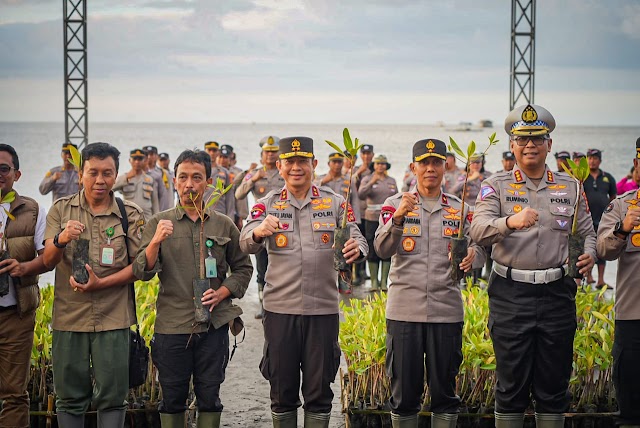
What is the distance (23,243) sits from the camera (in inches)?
195

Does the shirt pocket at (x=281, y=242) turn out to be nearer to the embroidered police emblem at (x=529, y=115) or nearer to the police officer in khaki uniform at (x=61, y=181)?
the embroidered police emblem at (x=529, y=115)

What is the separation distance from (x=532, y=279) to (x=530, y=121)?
37.1 inches

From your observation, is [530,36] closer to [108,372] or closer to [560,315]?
[560,315]

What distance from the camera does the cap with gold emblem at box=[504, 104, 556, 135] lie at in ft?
16.1

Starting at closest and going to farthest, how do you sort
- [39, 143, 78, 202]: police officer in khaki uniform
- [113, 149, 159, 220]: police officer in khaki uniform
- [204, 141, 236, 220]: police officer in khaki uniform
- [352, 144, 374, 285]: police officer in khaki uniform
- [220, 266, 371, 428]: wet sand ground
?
[220, 266, 371, 428]: wet sand ground
[113, 149, 159, 220]: police officer in khaki uniform
[204, 141, 236, 220]: police officer in khaki uniform
[39, 143, 78, 202]: police officer in khaki uniform
[352, 144, 374, 285]: police officer in khaki uniform

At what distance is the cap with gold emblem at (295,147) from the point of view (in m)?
5.11

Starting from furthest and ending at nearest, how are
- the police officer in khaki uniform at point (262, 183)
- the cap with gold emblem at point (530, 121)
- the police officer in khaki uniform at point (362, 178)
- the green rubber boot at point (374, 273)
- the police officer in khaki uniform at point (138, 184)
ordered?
the police officer in khaki uniform at point (362, 178)
the police officer in khaki uniform at point (138, 184)
the green rubber boot at point (374, 273)
the police officer in khaki uniform at point (262, 183)
the cap with gold emblem at point (530, 121)

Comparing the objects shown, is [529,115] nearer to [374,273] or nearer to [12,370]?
[12,370]

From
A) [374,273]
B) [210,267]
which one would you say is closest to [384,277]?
[374,273]

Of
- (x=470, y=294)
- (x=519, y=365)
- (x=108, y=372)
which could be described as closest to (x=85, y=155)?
(x=108, y=372)

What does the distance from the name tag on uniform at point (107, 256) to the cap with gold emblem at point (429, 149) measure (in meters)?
1.94

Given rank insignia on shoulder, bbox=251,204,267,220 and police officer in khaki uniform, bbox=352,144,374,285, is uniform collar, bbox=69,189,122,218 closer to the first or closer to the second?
rank insignia on shoulder, bbox=251,204,267,220

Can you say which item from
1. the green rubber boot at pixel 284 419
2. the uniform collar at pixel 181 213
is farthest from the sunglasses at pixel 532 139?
the green rubber boot at pixel 284 419

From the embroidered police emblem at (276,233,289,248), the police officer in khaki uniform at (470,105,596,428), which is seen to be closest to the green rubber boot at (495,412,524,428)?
the police officer in khaki uniform at (470,105,596,428)
